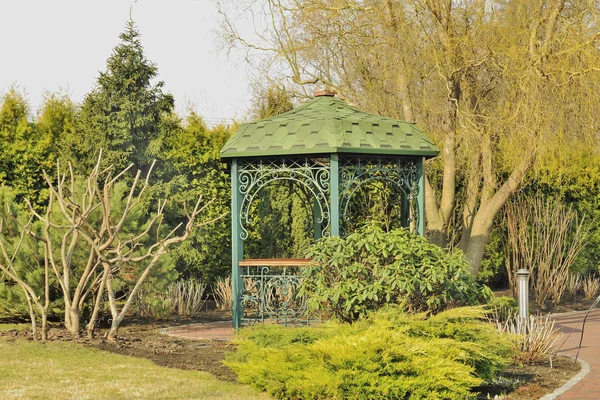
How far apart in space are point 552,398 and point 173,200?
8.60 meters

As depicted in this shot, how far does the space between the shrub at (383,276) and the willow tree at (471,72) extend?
13.9ft

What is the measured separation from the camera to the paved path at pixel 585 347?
24.9 feet

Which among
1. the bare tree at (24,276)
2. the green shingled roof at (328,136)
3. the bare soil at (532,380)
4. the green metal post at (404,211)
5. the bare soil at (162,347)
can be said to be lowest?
the bare soil at (532,380)

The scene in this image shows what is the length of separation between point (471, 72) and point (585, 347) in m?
4.91

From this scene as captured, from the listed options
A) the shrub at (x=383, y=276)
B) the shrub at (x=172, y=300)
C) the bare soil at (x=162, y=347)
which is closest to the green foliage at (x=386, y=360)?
the shrub at (x=383, y=276)

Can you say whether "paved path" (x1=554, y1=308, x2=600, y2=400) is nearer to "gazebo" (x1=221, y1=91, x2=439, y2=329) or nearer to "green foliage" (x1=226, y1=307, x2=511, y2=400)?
"green foliage" (x1=226, y1=307, x2=511, y2=400)

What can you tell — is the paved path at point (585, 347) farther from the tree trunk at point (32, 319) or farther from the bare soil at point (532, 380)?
the tree trunk at point (32, 319)

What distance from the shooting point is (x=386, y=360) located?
6.56 metres

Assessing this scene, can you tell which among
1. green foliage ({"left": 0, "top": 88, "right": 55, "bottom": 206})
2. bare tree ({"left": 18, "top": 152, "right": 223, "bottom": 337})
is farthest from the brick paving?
green foliage ({"left": 0, "top": 88, "right": 55, "bottom": 206})

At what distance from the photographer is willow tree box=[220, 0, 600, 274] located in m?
12.2

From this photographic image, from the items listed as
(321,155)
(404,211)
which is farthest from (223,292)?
(321,155)

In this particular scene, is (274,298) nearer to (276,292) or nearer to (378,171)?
(276,292)

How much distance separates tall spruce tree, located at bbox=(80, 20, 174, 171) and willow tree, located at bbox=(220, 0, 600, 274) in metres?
2.20

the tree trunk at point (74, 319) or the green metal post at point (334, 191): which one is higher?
the green metal post at point (334, 191)
